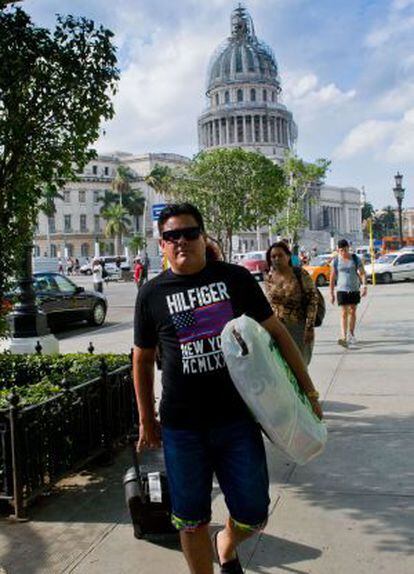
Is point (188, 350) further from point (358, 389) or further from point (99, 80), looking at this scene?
point (358, 389)

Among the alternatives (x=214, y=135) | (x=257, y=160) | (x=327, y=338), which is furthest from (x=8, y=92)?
(x=214, y=135)

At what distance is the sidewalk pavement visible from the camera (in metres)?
3.29

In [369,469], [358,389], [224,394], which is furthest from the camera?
[358,389]

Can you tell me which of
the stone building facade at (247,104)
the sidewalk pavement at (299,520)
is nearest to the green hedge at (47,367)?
the sidewalk pavement at (299,520)

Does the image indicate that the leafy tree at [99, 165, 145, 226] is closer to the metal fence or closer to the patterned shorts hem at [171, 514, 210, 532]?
the metal fence

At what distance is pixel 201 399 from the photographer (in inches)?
104

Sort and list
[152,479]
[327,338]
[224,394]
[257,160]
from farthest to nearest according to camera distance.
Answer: [257,160] < [327,338] < [152,479] < [224,394]

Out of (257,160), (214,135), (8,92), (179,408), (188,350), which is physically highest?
(214,135)

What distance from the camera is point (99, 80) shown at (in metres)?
5.04

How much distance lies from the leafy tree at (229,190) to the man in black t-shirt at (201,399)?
16.7 m

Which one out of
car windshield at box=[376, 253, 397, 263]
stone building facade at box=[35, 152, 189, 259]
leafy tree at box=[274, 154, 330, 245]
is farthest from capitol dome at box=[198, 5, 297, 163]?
car windshield at box=[376, 253, 397, 263]

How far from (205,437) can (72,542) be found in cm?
140

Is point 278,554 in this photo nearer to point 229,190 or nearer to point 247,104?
point 229,190

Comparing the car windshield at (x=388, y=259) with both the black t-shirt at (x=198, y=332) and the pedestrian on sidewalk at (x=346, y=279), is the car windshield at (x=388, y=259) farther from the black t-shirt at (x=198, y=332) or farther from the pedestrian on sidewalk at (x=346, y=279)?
the black t-shirt at (x=198, y=332)
